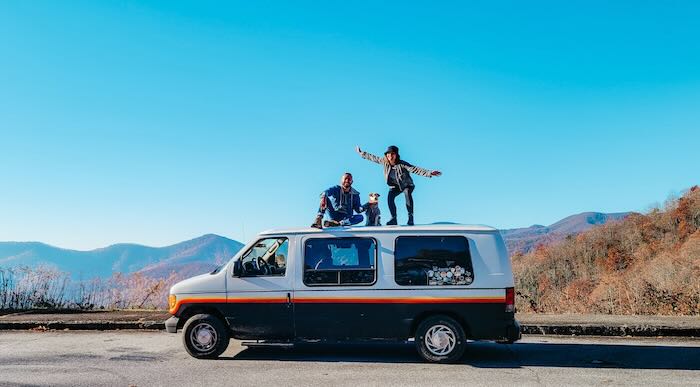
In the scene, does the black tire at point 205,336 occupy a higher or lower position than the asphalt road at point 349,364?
higher

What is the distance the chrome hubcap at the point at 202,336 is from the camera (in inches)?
330

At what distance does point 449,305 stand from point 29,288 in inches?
470

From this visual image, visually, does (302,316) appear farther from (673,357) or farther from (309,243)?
(673,357)

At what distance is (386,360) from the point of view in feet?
27.3

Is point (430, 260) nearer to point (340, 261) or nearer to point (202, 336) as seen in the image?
point (340, 261)

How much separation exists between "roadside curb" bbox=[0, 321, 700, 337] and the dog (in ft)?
11.2

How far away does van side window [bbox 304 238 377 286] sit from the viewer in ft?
26.8

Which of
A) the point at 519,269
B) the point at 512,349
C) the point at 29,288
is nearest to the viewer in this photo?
the point at 512,349

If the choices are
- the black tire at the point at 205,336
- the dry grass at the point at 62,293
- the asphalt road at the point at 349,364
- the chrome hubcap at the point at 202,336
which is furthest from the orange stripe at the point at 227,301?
the dry grass at the point at 62,293

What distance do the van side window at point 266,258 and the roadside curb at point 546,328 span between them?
392cm

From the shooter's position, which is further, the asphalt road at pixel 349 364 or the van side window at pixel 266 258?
the van side window at pixel 266 258

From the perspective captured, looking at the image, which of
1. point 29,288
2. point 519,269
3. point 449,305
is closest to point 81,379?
point 449,305

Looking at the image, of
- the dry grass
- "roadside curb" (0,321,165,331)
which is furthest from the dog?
the dry grass

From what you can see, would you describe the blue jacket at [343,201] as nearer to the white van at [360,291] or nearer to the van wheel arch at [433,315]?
the white van at [360,291]
